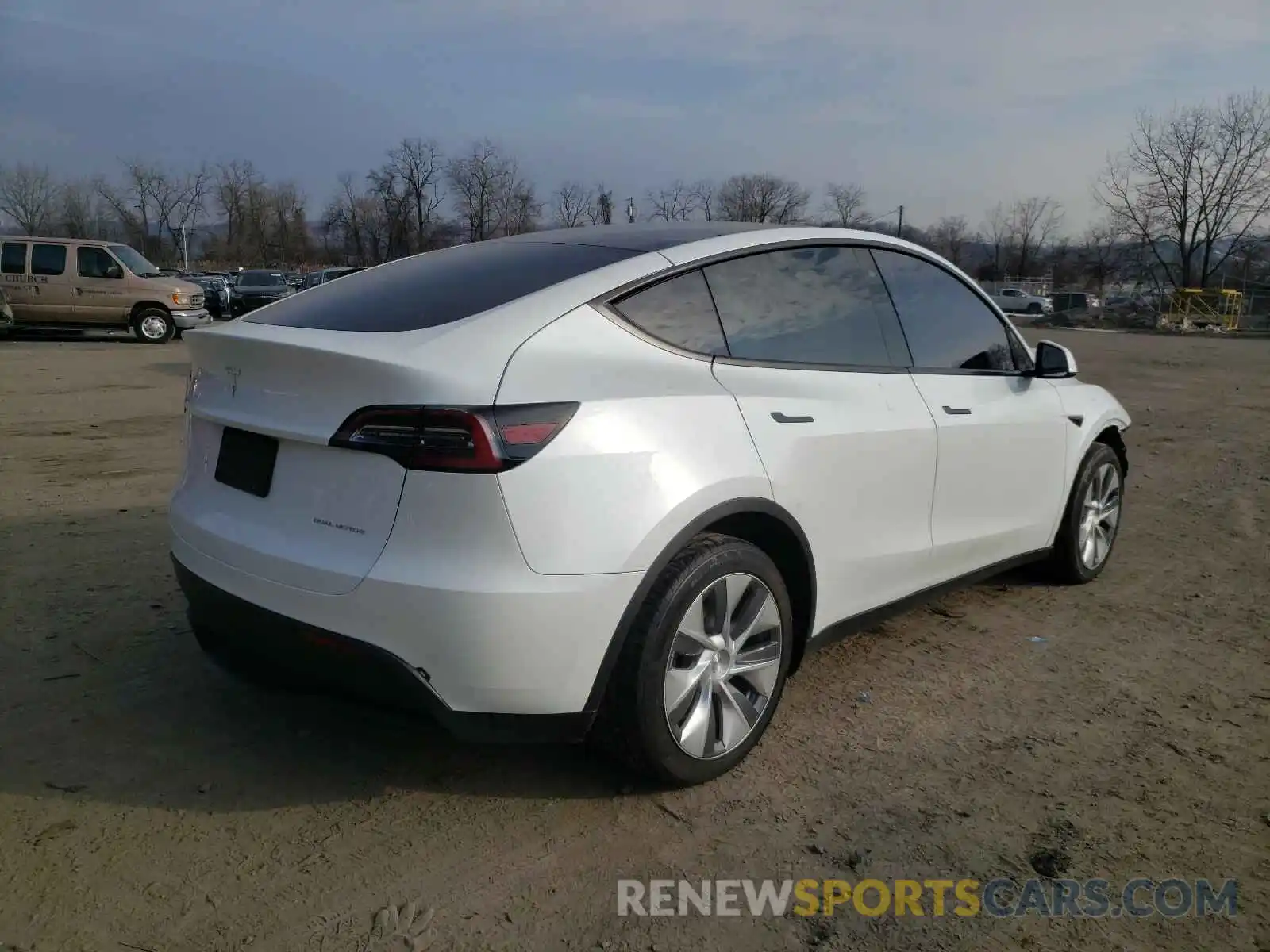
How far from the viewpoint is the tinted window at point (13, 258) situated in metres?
19.0

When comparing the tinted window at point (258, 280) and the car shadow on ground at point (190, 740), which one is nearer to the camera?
the car shadow on ground at point (190, 740)

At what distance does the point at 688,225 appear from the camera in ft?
11.8

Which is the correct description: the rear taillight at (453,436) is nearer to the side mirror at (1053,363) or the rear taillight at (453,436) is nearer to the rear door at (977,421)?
the rear door at (977,421)

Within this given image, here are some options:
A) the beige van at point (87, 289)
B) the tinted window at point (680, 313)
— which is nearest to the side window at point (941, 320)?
the tinted window at point (680, 313)

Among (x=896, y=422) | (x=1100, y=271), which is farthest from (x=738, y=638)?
(x=1100, y=271)

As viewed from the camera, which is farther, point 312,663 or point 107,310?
point 107,310

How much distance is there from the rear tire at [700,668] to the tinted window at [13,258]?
2078 cm

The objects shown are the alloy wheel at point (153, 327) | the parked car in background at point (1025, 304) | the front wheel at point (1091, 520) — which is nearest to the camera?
the front wheel at point (1091, 520)

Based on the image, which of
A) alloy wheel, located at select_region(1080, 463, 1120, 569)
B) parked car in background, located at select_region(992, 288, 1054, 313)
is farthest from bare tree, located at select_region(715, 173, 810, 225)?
alloy wheel, located at select_region(1080, 463, 1120, 569)

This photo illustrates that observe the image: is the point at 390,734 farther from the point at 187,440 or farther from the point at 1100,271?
the point at 1100,271

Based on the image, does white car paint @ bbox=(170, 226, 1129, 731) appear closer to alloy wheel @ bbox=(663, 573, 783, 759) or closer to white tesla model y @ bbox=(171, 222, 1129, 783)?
white tesla model y @ bbox=(171, 222, 1129, 783)

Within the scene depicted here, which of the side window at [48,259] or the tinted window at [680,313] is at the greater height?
the side window at [48,259]

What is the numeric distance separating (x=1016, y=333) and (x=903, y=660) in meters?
1.65

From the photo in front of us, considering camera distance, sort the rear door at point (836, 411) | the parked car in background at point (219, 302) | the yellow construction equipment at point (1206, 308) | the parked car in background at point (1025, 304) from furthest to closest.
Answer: the parked car in background at point (1025, 304) < the yellow construction equipment at point (1206, 308) < the parked car in background at point (219, 302) < the rear door at point (836, 411)
